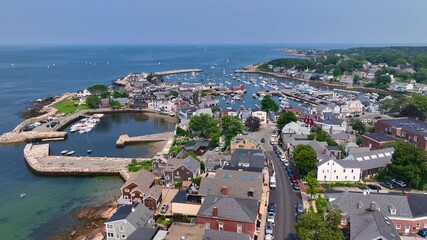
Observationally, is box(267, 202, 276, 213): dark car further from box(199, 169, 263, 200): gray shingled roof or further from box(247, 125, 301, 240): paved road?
box(199, 169, 263, 200): gray shingled roof

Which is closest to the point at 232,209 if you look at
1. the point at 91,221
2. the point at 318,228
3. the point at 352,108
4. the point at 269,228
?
the point at 269,228

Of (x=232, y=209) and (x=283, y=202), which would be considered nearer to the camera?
(x=232, y=209)

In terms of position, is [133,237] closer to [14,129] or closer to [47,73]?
[14,129]

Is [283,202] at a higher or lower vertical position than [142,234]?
lower

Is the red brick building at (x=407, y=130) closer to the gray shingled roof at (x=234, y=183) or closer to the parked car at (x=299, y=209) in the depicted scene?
the parked car at (x=299, y=209)

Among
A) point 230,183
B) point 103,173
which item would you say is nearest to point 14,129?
point 103,173

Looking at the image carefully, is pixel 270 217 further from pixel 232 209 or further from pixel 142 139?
pixel 142 139
